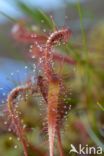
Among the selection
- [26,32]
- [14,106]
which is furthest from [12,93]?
[26,32]

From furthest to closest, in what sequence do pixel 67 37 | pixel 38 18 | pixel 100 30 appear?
1. pixel 100 30
2. pixel 38 18
3. pixel 67 37

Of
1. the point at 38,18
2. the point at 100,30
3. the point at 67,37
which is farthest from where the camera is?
the point at 100,30

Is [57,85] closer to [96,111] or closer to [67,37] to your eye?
[67,37]

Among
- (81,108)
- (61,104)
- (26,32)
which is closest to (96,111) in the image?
(81,108)

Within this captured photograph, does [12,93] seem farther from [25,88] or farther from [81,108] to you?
[81,108]

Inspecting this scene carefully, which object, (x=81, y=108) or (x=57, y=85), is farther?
(x=81, y=108)

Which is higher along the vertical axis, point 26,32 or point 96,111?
point 26,32
